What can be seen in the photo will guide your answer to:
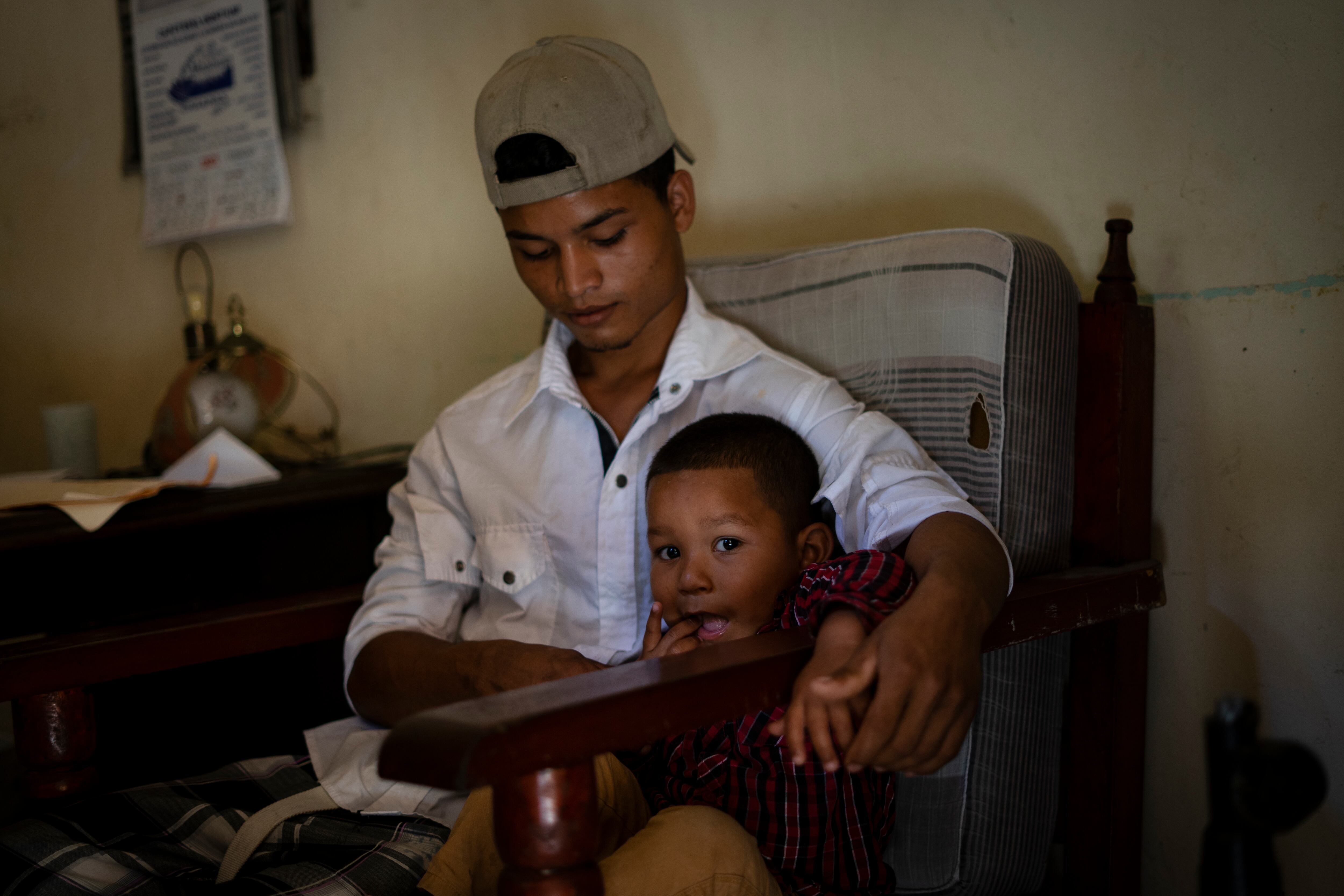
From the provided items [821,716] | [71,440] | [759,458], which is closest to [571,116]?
[759,458]

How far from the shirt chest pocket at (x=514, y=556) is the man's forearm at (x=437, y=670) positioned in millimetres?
113

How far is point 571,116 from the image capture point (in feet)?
3.97

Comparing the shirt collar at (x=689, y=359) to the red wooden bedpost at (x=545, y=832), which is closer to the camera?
the red wooden bedpost at (x=545, y=832)

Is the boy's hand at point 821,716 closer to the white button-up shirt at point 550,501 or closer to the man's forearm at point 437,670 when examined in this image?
the man's forearm at point 437,670

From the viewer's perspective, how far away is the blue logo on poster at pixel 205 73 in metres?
2.38

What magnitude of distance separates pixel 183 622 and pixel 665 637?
0.61 metres

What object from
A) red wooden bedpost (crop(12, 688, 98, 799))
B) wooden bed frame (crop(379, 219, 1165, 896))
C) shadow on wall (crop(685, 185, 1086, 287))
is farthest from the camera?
shadow on wall (crop(685, 185, 1086, 287))

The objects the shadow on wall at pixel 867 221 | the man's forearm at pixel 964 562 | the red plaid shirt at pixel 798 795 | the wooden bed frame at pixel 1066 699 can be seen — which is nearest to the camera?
the wooden bed frame at pixel 1066 699

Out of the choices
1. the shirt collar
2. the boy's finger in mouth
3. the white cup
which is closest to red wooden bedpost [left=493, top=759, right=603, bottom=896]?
the boy's finger in mouth

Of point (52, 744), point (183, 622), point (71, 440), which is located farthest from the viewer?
point (71, 440)

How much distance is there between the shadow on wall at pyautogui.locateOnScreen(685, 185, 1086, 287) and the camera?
146 cm

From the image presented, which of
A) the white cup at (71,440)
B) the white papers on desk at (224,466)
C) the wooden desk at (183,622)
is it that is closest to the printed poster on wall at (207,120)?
the white cup at (71,440)

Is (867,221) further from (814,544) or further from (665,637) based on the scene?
(665,637)

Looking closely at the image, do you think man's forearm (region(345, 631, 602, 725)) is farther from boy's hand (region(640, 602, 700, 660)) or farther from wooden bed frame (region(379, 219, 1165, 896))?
wooden bed frame (region(379, 219, 1165, 896))
